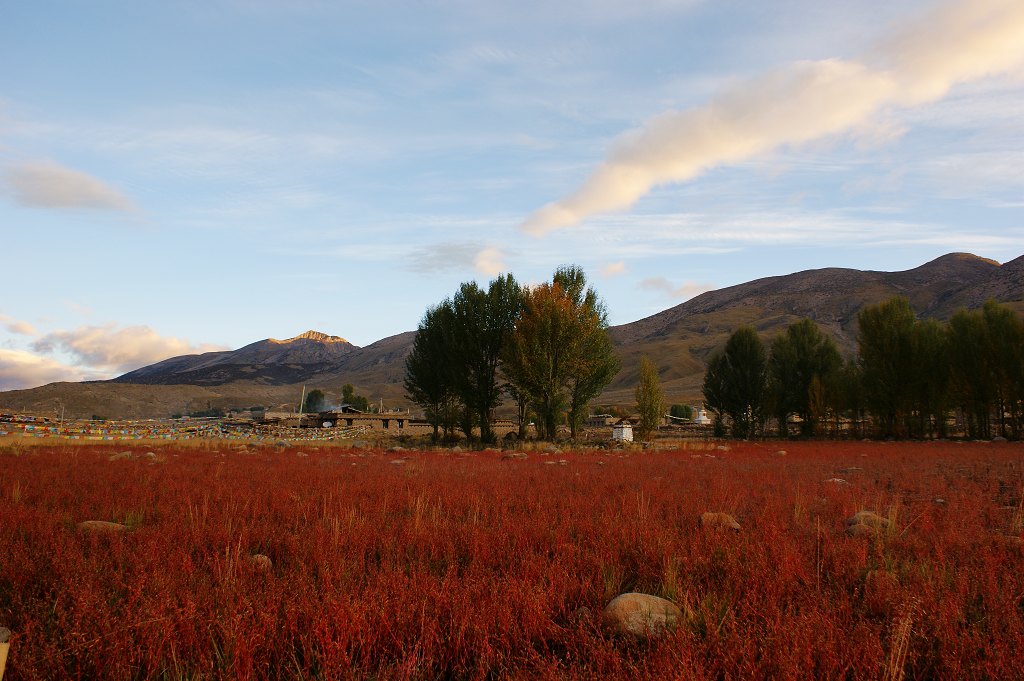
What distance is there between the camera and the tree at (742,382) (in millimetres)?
48219

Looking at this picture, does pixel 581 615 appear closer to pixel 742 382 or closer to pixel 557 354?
pixel 557 354

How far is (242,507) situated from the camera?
693cm

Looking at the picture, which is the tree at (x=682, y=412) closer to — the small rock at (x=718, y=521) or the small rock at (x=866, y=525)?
the small rock at (x=866, y=525)

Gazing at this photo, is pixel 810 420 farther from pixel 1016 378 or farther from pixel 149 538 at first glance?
pixel 149 538

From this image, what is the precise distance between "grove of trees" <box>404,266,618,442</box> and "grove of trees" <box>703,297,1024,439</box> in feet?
67.8

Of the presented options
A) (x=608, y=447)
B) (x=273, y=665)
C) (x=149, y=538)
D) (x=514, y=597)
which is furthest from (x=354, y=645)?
(x=608, y=447)

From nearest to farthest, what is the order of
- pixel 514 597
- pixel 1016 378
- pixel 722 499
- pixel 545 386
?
pixel 514 597, pixel 722 499, pixel 545 386, pixel 1016 378

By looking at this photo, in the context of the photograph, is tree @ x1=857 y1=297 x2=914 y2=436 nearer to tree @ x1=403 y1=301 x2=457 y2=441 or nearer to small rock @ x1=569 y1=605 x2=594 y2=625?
tree @ x1=403 y1=301 x2=457 y2=441

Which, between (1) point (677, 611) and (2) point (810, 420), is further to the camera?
(2) point (810, 420)

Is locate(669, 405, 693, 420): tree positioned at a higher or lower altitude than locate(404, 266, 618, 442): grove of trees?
lower

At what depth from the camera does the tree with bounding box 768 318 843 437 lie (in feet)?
160

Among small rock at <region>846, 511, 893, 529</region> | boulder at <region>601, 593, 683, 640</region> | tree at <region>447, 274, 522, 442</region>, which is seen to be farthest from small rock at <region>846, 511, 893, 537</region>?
tree at <region>447, 274, 522, 442</region>

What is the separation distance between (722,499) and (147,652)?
6.93m

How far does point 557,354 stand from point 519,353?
93.3 inches
